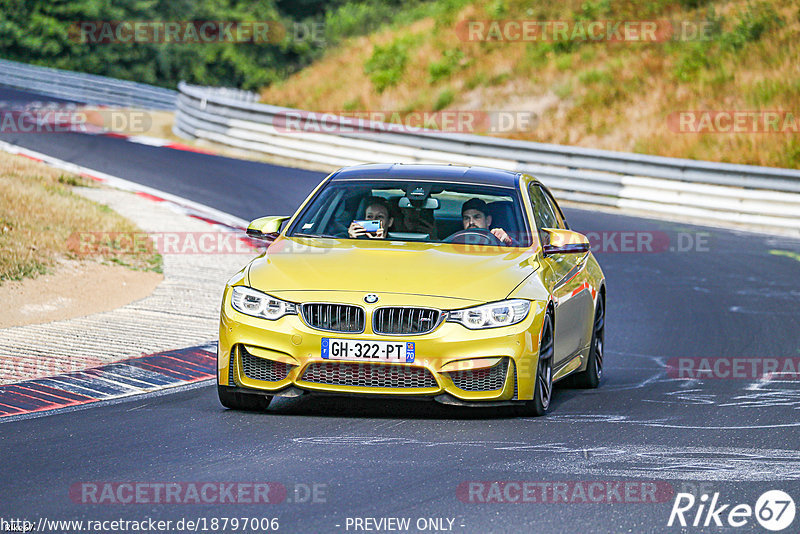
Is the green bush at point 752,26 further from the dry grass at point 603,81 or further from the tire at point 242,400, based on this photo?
the tire at point 242,400

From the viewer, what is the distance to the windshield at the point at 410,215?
901cm

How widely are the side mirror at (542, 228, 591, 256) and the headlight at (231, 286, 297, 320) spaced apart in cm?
207

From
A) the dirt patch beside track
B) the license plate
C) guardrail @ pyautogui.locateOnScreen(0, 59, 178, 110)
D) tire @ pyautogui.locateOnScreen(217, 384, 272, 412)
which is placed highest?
the license plate

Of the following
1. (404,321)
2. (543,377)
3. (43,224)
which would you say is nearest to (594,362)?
(543,377)

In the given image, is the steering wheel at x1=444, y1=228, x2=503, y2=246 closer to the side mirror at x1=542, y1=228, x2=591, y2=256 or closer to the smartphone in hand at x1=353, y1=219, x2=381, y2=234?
the side mirror at x1=542, y1=228, x2=591, y2=256

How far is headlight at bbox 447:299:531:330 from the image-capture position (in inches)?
304

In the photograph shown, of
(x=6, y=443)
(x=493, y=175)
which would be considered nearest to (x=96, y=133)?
(x=493, y=175)

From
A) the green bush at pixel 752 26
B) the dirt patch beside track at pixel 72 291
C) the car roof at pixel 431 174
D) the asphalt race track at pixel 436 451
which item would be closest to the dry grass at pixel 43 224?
the dirt patch beside track at pixel 72 291

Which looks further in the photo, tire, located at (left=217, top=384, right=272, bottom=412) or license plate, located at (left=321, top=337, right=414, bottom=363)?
tire, located at (left=217, top=384, right=272, bottom=412)

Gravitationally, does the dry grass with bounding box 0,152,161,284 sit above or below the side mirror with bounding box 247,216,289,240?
below

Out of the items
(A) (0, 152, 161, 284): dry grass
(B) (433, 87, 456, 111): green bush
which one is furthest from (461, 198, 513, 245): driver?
(B) (433, 87, 456, 111): green bush

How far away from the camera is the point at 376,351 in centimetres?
763

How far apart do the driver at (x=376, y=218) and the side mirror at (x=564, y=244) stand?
3.66ft

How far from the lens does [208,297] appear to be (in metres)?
13.1
